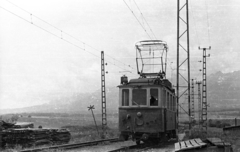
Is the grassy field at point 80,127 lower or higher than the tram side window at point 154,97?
lower

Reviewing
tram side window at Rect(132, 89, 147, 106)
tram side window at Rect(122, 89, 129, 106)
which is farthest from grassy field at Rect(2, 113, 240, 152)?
tram side window at Rect(122, 89, 129, 106)

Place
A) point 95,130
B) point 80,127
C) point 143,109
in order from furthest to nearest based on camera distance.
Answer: point 80,127 → point 95,130 → point 143,109

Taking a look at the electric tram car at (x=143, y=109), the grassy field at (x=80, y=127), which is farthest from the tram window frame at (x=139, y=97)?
the grassy field at (x=80, y=127)

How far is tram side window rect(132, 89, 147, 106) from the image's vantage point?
13117 millimetres

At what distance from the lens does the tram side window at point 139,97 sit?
13117 millimetres

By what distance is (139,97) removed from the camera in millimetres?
13195

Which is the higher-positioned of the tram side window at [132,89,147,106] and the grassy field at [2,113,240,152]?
the tram side window at [132,89,147,106]

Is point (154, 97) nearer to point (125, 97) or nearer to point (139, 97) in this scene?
point (139, 97)

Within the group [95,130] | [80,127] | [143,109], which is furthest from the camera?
[80,127]

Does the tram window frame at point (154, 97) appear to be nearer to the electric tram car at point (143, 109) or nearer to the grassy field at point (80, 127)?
the electric tram car at point (143, 109)

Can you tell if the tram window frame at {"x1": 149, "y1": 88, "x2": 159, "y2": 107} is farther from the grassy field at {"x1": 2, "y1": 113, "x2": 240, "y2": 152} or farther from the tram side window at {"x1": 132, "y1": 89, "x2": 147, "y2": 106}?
the grassy field at {"x1": 2, "y1": 113, "x2": 240, "y2": 152}

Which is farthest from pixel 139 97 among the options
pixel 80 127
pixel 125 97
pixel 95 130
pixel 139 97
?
pixel 80 127

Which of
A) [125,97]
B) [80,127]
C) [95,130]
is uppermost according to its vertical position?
[125,97]

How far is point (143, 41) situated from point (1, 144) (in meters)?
9.09
